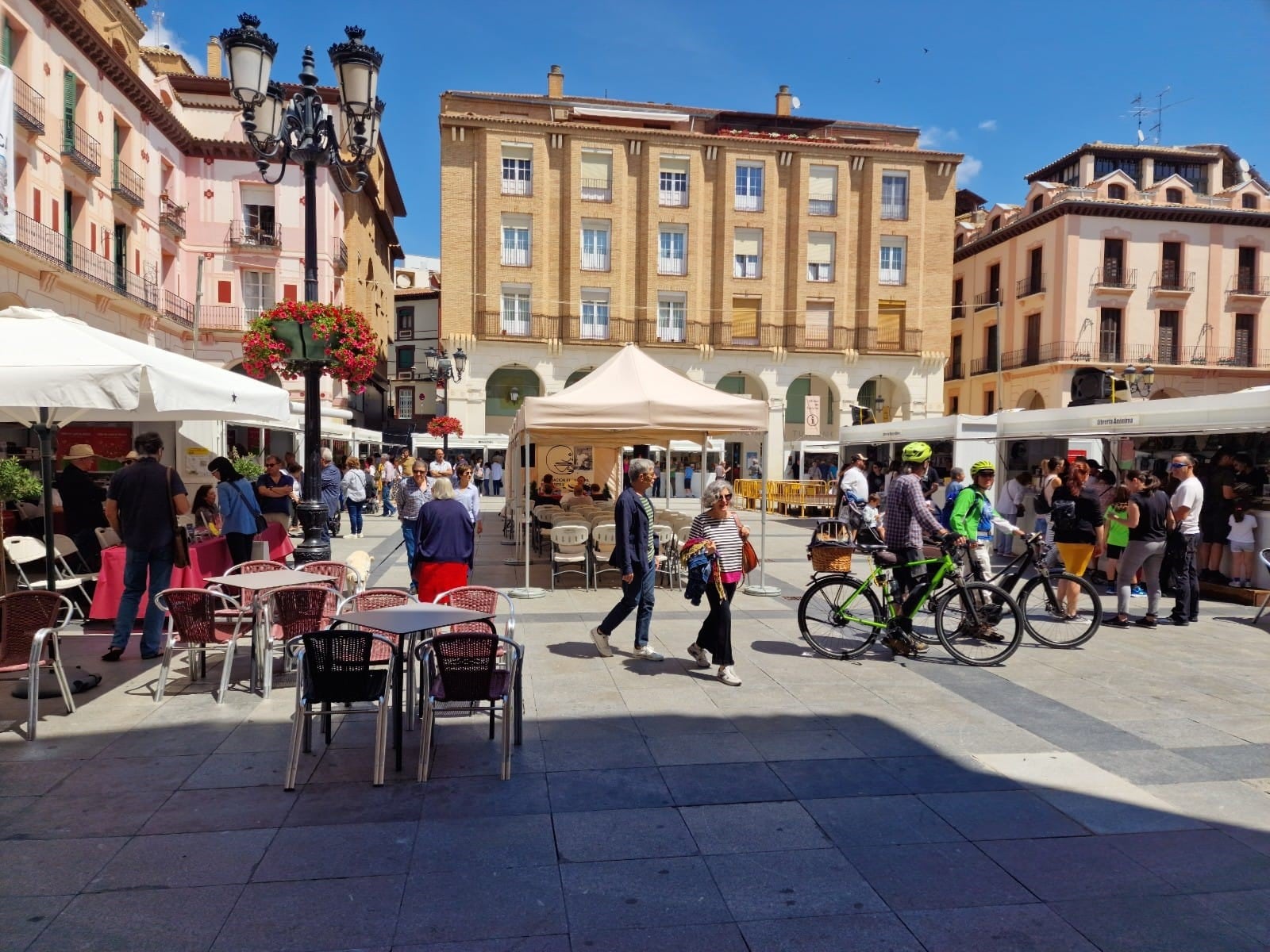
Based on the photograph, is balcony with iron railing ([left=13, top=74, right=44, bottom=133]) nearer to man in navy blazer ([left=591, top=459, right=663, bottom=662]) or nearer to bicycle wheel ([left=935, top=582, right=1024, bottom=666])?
man in navy blazer ([left=591, top=459, right=663, bottom=662])

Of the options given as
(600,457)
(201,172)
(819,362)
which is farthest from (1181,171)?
(201,172)

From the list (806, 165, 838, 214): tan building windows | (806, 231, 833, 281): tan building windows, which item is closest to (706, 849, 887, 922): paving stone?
(806, 231, 833, 281): tan building windows

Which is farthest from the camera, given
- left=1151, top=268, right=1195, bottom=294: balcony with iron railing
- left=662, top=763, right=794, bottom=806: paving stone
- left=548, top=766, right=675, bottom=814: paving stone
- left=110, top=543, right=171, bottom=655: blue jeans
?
left=1151, top=268, right=1195, bottom=294: balcony with iron railing

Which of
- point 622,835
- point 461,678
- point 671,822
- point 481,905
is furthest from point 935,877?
point 461,678

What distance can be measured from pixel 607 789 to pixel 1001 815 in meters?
1.94

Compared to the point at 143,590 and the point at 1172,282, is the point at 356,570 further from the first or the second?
the point at 1172,282

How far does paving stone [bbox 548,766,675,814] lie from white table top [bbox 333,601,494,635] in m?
1.03

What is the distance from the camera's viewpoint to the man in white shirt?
8539mm

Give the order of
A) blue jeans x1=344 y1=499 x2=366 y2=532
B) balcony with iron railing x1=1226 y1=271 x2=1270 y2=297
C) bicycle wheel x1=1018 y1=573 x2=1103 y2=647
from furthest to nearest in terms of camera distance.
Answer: balcony with iron railing x1=1226 y1=271 x2=1270 y2=297, blue jeans x1=344 y1=499 x2=366 y2=532, bicycle wheel x1=1018 y1=573 x2=1103 y2=647

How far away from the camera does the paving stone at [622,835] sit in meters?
3.54

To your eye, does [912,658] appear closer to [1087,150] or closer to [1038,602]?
[1038,602]

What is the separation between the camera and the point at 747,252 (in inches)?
1379

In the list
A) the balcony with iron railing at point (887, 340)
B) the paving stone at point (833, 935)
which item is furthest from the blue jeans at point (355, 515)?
the balcony with iron railing at point (887, 340)

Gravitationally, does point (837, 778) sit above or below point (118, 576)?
below
